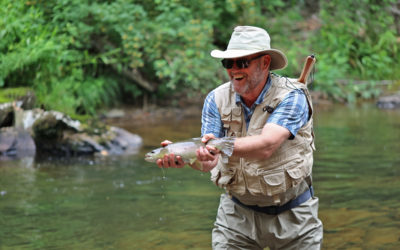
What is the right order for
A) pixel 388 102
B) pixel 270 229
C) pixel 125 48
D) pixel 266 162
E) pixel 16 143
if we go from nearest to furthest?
pixel 266 162 → pixel 270 229 → pixel 16 143 → pixel 125 48 → pixel 388 102

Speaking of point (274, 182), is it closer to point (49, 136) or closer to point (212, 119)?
point (212, 119)

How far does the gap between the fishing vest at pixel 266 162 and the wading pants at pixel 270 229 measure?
0.09m

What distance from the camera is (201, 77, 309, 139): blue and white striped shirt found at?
11.2ft

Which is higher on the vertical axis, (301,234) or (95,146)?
(301,234)

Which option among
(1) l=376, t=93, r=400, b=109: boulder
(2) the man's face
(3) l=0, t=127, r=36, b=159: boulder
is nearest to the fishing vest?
(2) the man's face

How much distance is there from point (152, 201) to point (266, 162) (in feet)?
14.7

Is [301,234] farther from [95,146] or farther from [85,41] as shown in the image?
[85,41]

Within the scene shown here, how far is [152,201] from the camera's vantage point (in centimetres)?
784

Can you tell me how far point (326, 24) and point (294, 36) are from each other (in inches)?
54.8

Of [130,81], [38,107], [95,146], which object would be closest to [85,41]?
[130,81]

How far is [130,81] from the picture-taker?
1596cm

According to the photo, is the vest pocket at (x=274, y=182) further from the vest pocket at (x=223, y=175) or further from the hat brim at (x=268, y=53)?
the hat brim at (x=268, y=53)

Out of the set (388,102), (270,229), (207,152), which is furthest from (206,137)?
(388,102)

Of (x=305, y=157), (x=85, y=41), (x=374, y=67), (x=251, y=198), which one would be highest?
(x=305, y=157)
